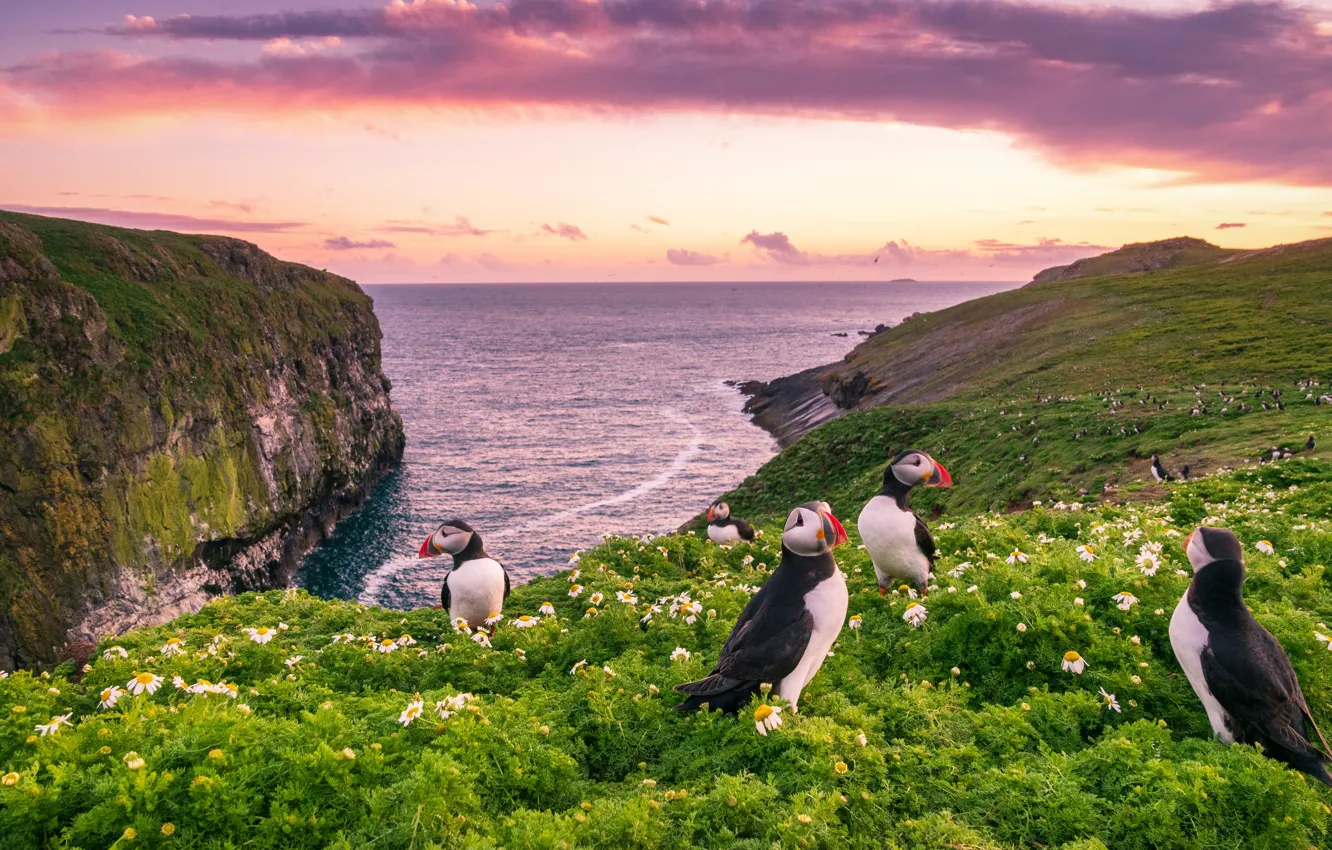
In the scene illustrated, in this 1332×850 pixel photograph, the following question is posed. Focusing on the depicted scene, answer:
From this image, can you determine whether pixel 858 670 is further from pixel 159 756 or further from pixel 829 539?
pixel 159 756

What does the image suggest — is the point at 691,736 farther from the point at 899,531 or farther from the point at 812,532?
the point at 899,531

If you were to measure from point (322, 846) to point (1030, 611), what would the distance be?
7.87 meters

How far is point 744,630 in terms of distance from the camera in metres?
7.99

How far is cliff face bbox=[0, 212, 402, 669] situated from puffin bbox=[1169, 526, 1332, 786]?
51.6m

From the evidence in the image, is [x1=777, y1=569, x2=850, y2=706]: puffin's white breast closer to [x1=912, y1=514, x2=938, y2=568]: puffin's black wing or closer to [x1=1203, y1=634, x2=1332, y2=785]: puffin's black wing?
[x1=912, y1=514, x2=938, y2=568]: puffin's black wing

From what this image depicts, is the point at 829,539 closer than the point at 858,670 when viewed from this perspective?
Yes

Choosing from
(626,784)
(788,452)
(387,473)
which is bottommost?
(387,473)

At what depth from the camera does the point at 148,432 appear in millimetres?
50562

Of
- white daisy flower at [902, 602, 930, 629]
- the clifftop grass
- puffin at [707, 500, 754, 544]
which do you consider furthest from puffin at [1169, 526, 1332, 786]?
puffin at [707, 500, 754, 544]

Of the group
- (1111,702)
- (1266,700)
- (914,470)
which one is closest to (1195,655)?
(1266,700)

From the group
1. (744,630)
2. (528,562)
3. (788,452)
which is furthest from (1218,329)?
(744,630)

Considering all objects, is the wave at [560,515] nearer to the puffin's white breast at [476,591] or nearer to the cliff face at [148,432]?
the cliff face at [148,432]

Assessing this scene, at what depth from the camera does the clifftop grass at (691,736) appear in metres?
5.70

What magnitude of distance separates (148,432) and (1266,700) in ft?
196
